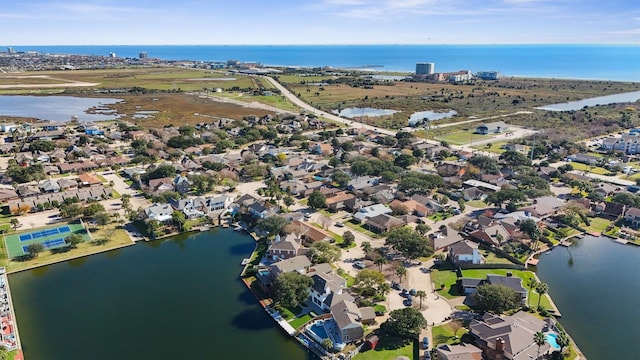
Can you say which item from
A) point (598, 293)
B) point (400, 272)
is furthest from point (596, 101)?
point (400, 272)

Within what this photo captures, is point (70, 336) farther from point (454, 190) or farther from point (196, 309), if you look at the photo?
point (454, 190)

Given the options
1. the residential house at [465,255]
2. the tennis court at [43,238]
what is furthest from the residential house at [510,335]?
the tennis court at [43,238]

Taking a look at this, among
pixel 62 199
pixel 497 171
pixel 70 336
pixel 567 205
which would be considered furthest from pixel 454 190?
pixel 62 199

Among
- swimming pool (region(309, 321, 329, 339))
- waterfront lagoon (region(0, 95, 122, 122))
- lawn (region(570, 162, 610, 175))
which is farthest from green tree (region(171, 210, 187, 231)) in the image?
waterfront lagoon (region(0, 95, 122, 122))

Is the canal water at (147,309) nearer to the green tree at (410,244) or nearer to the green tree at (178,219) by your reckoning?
the green tree at (178,219)

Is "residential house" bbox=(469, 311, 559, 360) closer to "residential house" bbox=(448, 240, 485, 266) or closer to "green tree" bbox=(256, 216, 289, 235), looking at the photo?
"residential house" bbox=(448, 240, 485, 266)

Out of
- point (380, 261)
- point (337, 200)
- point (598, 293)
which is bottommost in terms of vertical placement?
point (598, 293)

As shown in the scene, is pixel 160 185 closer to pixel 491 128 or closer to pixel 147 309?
pixel 147 309
